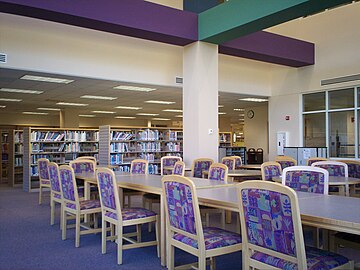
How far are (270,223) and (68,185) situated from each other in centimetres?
278

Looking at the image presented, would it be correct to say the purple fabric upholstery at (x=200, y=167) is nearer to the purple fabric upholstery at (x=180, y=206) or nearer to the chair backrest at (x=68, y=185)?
the chair backrest at (x=68, y=185)

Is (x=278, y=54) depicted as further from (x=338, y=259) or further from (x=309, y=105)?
(x=338, y=259)

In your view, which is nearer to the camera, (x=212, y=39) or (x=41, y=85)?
(x=212, y=39)

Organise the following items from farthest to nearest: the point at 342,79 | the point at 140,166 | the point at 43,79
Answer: the point at 342,79 < the point at 43,79 < the point at 140,166

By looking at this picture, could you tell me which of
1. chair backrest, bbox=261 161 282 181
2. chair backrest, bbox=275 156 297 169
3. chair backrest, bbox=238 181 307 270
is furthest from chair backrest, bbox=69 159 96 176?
chair backrest, bbox=238 181 307 270

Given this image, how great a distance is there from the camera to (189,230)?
257 cm

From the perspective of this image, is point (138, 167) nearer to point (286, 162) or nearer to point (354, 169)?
point (286, 162)

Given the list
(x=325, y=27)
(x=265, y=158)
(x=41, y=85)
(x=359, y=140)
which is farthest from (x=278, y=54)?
(x=265, y=158)

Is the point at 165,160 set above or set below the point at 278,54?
below

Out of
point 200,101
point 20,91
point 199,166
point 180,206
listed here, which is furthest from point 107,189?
point 20,91

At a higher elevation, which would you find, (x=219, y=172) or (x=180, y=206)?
(x=219, y=172)

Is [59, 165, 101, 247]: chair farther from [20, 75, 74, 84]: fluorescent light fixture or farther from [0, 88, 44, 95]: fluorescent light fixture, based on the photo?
[0, 88, 44, 95]: fluorescent light fixture

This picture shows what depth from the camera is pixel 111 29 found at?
6.31 meters

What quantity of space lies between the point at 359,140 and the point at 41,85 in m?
8.12
